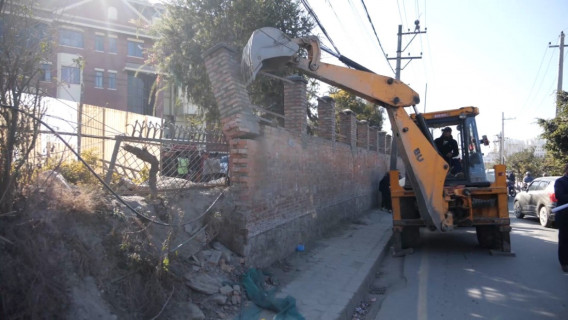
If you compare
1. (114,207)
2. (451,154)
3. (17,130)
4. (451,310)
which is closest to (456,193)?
(451,154)

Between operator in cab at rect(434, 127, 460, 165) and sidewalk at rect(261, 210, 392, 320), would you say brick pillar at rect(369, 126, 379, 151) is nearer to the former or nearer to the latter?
sidewalk at rect(261, 210, 392, 320)

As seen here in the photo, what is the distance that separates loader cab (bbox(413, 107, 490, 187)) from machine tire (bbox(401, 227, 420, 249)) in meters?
1.32

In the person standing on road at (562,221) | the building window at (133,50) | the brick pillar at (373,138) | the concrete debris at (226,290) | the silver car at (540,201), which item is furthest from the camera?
the building window at (133,50)

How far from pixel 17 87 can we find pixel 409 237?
319 inches

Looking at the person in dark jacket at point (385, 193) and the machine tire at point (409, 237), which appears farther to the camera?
the person in dark jacket at point (385, 193)

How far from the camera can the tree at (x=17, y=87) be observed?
335cm

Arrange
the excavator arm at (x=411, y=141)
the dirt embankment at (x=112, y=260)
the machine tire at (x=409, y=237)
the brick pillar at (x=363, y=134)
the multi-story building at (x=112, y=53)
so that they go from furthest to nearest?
the multi-story building at (x=112, y=53), the brick pillar at (x=363, y=134), the machine tire at (x=409, y=237), the excavator arm at (x=411, y=141), the dirt embankment at (x=112, y=260)

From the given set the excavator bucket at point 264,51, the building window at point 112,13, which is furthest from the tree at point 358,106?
the building window at point 112,13

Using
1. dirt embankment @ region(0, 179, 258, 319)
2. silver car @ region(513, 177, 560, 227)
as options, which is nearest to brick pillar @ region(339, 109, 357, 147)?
silver car @ region(513, 177, 560, 227)

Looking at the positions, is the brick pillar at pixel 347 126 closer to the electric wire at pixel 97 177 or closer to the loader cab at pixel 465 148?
the loader cab at pixel 465 148

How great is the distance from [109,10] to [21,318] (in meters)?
37.8

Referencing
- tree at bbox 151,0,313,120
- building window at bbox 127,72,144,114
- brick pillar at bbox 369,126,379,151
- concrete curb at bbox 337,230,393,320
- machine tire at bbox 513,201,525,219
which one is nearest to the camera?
concrete curb at bbox 337,230,393,320

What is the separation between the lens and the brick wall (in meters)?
6.20

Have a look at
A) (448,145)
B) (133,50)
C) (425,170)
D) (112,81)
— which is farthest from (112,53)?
(425,170)
